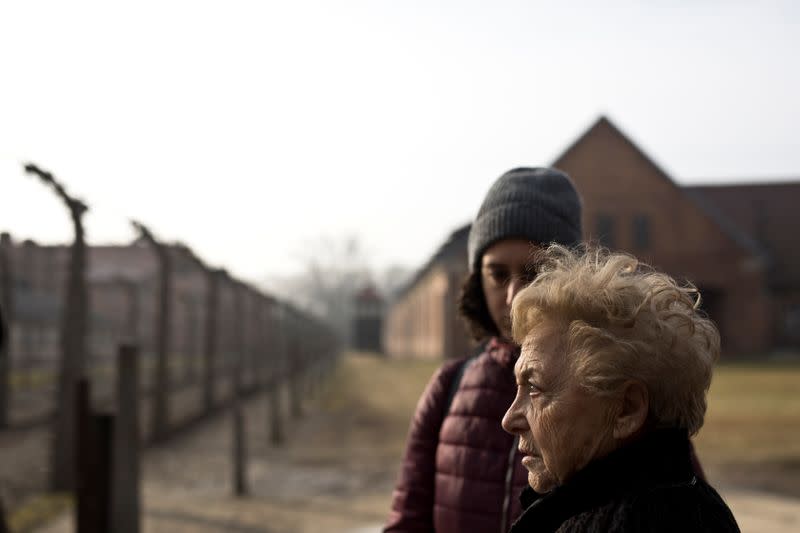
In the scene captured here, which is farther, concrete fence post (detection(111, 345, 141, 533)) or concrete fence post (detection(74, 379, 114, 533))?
concrete fence post (detection(111, 345, 141, 533))

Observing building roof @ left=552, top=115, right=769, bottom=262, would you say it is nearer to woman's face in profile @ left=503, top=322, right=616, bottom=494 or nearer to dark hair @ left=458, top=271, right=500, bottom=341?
dark hair @ left=458, top=271, right=500, bottom=341

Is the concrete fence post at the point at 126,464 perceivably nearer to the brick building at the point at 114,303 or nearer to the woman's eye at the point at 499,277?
the brick building at the point at 114,303

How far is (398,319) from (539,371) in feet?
237

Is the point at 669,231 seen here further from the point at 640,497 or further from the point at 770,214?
the point at 640,497

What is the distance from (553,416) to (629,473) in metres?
0.14

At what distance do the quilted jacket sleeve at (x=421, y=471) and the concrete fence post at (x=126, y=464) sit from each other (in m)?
2.57

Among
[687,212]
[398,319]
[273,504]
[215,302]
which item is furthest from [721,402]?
[398,319]

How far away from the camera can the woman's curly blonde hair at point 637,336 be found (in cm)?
139

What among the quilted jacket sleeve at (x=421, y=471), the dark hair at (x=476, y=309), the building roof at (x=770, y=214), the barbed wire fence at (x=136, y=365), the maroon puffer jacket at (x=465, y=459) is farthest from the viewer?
the building roof at (x=770, y=214)

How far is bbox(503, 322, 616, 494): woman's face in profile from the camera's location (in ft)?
4.67

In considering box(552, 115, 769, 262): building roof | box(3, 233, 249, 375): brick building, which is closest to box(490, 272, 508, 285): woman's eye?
box(3, 233, 249, 375): brick building

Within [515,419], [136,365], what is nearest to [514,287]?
[515,419]

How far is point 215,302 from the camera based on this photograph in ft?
44.8

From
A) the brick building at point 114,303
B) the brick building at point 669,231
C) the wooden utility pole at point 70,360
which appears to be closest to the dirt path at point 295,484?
the wooden utility pole at point 70,360
